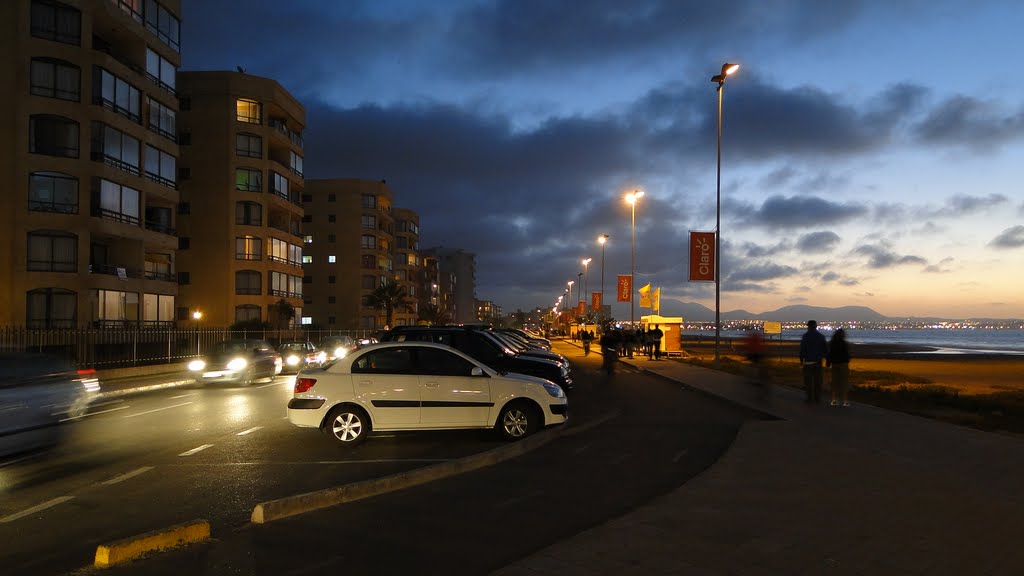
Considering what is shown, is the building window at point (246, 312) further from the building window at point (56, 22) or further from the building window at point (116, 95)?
the building window at point (56, 22)

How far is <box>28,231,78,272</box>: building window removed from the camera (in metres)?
36.1

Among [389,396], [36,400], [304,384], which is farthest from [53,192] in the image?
[389,396]

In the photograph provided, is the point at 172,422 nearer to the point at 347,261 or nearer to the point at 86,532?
the point at 86,532

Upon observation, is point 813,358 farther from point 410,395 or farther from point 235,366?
point 235,366

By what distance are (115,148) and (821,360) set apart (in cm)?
3612

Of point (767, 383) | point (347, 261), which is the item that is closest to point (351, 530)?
point (767, 383)

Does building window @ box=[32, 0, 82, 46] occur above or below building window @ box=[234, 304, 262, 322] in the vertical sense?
above

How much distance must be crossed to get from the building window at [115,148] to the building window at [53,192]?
1789mm

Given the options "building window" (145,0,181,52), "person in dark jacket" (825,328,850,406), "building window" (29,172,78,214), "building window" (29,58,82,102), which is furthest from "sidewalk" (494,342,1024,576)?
"building window" (145,0,181,52)

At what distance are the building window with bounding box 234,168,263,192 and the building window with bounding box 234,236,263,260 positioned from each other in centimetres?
359

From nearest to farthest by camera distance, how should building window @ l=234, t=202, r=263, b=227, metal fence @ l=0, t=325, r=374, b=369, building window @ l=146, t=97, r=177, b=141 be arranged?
metal fence @ l=0, t=325, r=374, b=369
building window @ l=146, t=97, r=177, b=141
building window @ l=234, t=202, r=263, b=227

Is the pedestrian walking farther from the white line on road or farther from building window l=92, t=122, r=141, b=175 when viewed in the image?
building window l=92, t=122, r=141, b=175

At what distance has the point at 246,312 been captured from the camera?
5597 cm

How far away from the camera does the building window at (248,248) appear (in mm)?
55438
